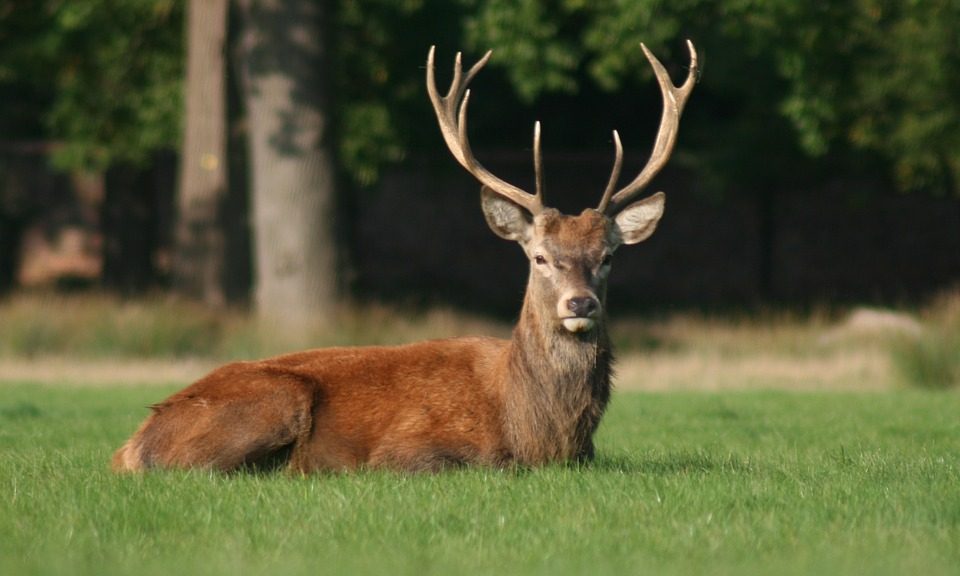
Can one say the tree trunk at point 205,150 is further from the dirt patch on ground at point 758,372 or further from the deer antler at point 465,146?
the deer antler at point 465,146

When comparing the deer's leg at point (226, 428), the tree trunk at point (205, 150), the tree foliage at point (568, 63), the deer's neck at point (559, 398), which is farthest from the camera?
the tree trunk at point (205, 150)

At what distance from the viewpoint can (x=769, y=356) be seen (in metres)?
19.4

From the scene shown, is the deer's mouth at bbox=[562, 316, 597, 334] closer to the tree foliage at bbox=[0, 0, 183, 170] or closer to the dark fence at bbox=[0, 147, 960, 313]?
the tree foliage at bbox=[0, 0, 183, 170]

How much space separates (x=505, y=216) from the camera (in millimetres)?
9164

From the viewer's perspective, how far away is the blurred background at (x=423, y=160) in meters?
19.3

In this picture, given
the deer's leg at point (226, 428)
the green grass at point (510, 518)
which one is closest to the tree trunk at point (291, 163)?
the green grass at point (510, 518)

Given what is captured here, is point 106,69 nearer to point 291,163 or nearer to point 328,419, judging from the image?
point 291,163

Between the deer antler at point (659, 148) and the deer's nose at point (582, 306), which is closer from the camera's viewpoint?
the deer's nose at point (582, 306)

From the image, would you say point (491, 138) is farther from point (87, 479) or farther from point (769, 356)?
point (87, 479)

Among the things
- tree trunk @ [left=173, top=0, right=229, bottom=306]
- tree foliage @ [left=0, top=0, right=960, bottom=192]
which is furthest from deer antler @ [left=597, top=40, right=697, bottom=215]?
tree trunk @ [left=173, top=0, right=229, bottom=306]

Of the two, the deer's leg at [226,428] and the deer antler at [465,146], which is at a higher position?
the deer antler at [465,146]

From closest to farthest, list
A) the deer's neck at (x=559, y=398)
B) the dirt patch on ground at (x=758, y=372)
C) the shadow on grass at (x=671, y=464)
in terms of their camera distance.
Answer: the shadow on grass at (x=671, y=464), the deer's neck at (x=559, y=398), the dirt patch on ground at (x=758, y=372)

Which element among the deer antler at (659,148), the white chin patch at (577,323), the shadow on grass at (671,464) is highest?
the deer antler at (659,148)

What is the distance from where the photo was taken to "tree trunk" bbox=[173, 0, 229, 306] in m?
20.9
